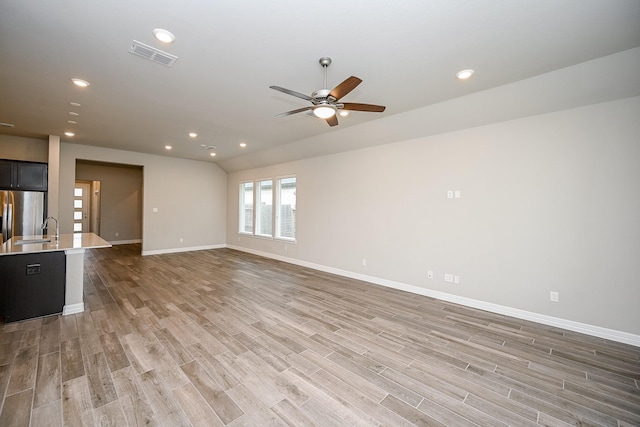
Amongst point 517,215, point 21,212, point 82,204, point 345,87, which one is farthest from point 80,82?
point 82,204

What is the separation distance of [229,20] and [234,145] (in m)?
4.53

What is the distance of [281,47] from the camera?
99.1 inches

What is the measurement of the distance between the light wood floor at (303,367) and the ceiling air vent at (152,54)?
9.88ft

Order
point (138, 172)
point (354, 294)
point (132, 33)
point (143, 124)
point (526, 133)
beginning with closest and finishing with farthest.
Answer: point (132, 33)
point (526, 133)
point (354, 294)
point (143, 124)
point (138, 172)

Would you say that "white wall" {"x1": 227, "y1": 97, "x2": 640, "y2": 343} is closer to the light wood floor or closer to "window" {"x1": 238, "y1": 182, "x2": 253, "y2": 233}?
the light wood floor

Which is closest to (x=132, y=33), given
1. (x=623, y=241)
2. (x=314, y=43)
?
(x=314, y=43)

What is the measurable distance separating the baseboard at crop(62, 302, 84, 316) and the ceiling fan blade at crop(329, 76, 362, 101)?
427cm

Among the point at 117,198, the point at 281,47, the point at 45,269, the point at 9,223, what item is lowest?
the point at 45,269

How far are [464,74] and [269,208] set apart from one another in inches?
237

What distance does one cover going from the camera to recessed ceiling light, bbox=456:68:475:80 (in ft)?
9.51

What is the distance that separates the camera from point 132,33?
2.35m

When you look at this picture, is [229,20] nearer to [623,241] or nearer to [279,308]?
[279,308]

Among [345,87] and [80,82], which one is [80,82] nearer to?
[80,82]

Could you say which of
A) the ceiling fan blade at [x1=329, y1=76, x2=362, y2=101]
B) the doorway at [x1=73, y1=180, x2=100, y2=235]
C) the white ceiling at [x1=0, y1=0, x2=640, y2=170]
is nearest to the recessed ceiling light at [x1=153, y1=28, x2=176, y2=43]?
the white ceiling at [x1=0, y1=0, x2=640, y2=170]
